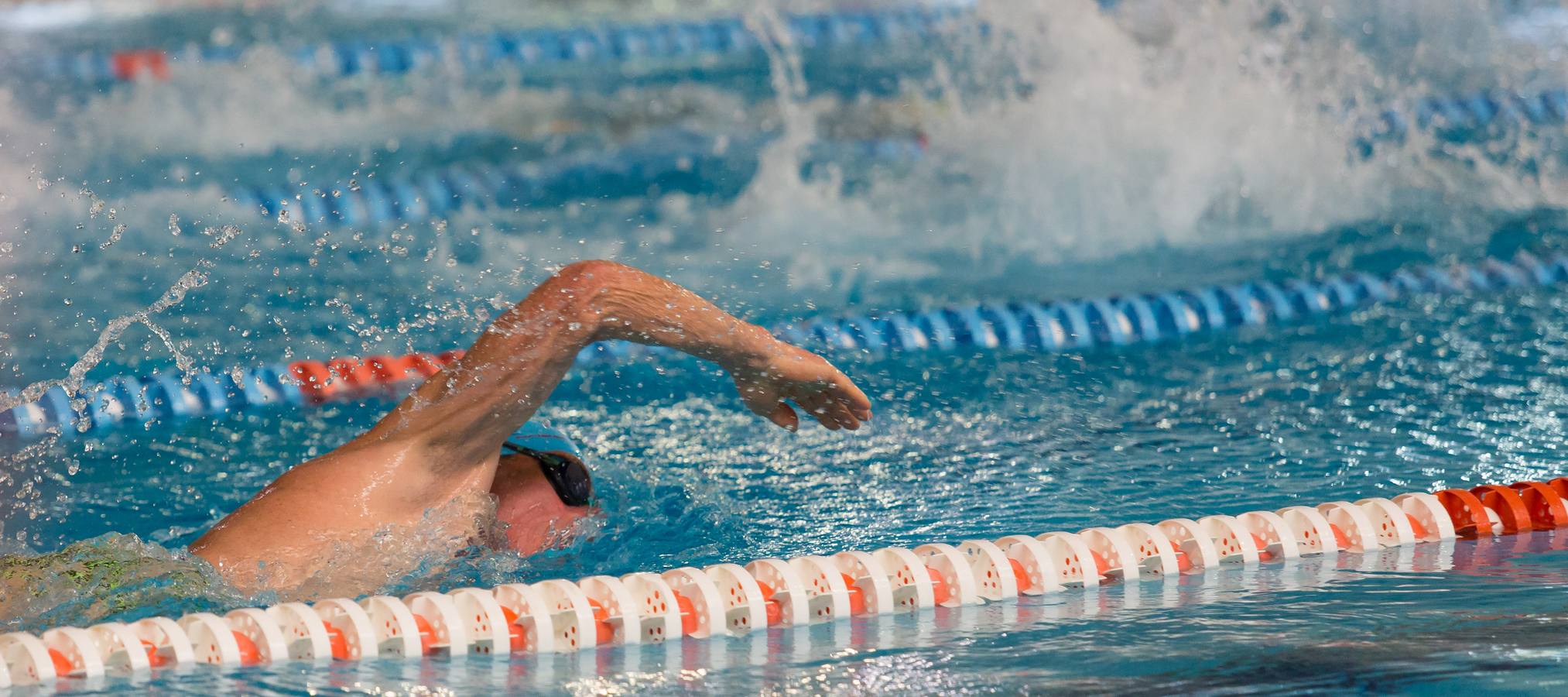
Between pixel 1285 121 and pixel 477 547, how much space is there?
145 inches

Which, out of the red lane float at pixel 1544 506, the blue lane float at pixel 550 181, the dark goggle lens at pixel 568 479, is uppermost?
the blue lane float at pixel 550 181

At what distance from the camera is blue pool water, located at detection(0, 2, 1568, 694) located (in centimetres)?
190

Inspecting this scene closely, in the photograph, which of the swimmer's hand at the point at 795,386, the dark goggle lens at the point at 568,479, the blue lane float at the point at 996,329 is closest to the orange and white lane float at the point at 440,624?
the dark goggle lens at the point at 568,479

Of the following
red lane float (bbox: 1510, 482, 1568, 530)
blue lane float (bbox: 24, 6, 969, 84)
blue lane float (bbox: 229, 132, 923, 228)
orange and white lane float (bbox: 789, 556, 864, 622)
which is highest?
blue lane float (bbox: 24, 6, 969, 84)

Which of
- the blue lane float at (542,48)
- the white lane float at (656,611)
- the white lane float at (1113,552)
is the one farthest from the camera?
the blue lane float at (542,48)

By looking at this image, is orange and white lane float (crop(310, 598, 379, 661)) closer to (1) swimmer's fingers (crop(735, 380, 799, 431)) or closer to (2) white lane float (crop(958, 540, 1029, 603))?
(1) swimmer's fingers (crop(735, 380, 799, 431))

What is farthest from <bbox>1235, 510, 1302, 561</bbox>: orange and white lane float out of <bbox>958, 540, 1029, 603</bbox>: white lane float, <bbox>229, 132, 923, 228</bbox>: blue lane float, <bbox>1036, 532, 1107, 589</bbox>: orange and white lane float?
<bbox>229, 132, 923, 228</bbox>: blue lane float

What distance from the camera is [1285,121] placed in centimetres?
500

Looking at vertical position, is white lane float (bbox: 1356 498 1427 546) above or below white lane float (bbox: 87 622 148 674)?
above

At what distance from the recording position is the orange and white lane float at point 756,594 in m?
1.79

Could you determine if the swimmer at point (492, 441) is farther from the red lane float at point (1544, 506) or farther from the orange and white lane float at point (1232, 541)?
the red lane float at point (1544, 506)

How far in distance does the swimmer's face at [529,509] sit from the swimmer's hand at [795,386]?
0.28 meters

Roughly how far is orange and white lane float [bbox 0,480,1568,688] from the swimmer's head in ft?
0.35

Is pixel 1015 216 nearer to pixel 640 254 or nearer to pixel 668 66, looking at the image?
pixel 640 254
